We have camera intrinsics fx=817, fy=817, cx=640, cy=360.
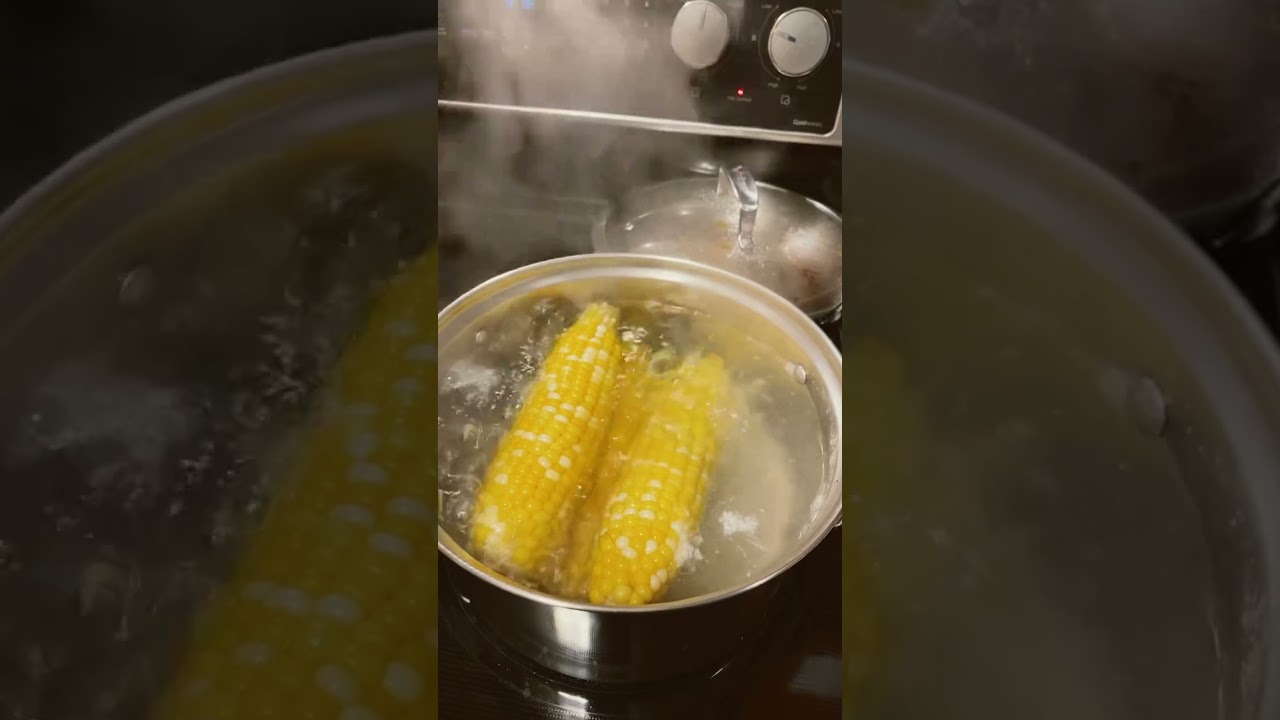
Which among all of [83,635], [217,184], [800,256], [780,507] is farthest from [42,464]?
[800,256]

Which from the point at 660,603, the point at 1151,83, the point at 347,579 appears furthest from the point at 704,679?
the point at 1151,83

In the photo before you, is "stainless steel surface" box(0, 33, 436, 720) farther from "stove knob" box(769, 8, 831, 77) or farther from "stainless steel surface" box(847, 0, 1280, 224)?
"stainless steel surface" box(847, 0, 1280, 224)

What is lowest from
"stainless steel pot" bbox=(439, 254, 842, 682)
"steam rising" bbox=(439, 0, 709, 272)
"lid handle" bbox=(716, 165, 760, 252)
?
"stainless steel pot" bbox=(439, 254, 842, 682)

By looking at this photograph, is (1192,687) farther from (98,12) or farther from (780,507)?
(98,12)

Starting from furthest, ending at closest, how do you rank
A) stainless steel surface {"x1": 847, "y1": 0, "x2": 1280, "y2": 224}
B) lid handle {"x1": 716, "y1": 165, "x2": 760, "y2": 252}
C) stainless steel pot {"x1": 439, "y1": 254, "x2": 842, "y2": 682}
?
lid handle {"x1": 716, "y1": 165, "x2": 760, "y2": 252} → stainless steel surface {"x1": 847, "y1": 0, "x2": 1280, "y2": 224} → stainless steel pot {"x1": 439, "y1": 254, "x2": 842, "y2": 682}

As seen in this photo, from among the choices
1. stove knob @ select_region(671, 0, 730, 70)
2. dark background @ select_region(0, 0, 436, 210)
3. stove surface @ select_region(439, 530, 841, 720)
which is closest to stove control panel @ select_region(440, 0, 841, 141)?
stove knob @ select_region(671, 0, 730, 70)

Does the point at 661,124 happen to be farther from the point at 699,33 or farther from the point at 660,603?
the point at 660,603

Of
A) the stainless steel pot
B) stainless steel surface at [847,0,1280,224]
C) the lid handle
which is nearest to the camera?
the stainless steel pot
